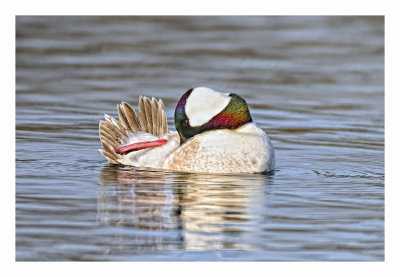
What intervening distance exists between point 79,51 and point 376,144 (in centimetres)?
850

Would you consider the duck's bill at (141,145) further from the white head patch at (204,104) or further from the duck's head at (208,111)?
the white head patch at (204,104)

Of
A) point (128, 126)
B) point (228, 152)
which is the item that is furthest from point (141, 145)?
point (228, 152)

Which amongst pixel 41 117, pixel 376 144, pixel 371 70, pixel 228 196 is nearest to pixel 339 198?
pixel 228 196

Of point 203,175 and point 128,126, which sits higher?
point 128,126

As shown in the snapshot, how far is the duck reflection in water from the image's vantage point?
8.95 m

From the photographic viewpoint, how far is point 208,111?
1166cm

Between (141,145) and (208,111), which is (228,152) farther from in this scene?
(141,145)

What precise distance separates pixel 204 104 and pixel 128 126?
4.58 feet

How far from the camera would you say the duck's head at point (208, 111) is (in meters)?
11.6

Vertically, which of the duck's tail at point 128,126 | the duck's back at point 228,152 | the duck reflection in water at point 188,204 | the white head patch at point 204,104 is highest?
the white head patch at point 204,104

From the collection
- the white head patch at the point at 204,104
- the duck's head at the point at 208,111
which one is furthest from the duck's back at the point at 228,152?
the white head patch at the point at 204,104

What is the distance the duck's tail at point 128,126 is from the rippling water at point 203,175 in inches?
9.3

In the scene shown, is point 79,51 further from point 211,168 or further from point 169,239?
point 169,239

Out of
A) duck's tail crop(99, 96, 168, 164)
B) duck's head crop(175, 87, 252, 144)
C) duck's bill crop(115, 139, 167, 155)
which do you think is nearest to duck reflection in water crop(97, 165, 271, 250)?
duck's bill crop(115, 139, 167, 155)
